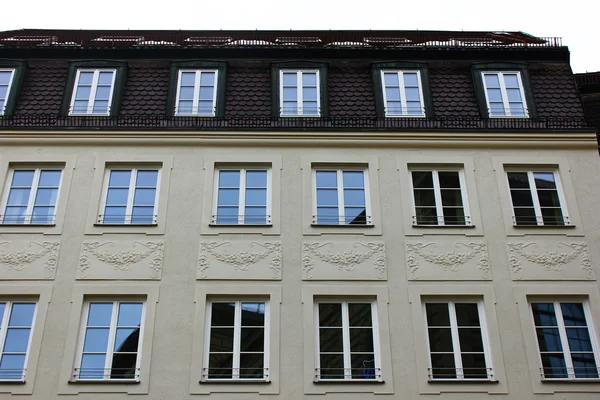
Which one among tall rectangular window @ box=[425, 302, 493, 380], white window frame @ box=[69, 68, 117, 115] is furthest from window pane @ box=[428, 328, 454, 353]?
white window frame @ box=[69, 68, 117, 115]

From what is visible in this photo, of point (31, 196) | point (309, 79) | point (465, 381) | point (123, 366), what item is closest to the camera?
point (465, 381)

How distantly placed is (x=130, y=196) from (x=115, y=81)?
358cm

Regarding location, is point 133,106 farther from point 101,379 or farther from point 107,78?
point 101,379

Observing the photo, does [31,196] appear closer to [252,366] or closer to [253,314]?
[253,314]

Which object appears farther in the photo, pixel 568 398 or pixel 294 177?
pixel 294 177

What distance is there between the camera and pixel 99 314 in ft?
Result: 49.2

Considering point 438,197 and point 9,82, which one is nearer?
point 438,197

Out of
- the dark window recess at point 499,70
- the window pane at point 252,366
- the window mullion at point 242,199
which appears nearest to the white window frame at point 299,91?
the window mullion at point 242,199

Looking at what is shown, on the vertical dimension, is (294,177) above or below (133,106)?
below

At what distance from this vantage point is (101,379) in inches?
557

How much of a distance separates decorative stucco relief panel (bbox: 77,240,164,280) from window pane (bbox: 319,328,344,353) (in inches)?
147

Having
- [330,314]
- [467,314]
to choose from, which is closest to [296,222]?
[330,314]

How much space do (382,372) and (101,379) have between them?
5.61 metres

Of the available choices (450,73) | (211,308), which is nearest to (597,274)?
(450,73)
